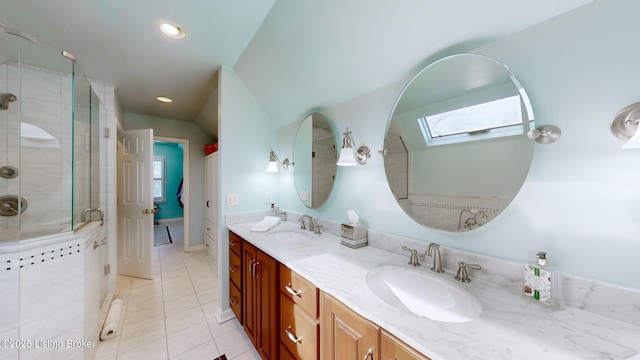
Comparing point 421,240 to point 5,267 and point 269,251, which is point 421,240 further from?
point 5,267

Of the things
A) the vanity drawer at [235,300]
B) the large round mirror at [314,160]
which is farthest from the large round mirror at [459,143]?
the vanity drawer at [235,300]

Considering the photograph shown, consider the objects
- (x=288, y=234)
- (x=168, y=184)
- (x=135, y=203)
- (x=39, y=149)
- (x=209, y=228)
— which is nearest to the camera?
(x=39, y=149)

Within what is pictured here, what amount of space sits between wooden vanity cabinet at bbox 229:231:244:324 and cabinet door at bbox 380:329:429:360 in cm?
131

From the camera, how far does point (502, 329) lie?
60 cm

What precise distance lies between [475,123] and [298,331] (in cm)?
134

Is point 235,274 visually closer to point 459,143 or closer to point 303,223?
point 303,223

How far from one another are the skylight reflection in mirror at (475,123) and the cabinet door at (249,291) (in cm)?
137

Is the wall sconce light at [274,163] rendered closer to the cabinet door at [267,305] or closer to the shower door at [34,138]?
the cabinet door at [267,305]

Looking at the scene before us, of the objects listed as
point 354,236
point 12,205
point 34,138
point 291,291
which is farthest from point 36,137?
point 354,236

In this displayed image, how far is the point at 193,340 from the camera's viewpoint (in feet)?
5.52

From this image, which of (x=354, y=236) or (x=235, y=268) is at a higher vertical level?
(x=354, y=236)

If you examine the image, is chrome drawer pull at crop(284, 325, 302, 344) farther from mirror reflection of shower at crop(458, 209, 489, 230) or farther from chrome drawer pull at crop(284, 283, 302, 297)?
mirror reflection of shower at crop(458, 209, 489, 230)

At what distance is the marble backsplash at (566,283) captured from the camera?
0.63 metres

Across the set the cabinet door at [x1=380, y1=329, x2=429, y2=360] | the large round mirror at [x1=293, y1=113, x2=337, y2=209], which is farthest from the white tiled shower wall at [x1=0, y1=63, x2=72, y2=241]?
the cabinet door at [x1=380, y1=329, x2=429, y2=360]
